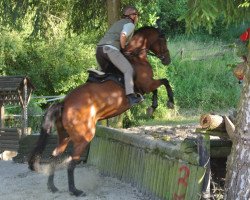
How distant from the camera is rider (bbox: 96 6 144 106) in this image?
7836 mm

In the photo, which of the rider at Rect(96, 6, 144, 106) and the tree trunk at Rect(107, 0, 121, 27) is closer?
the rider at Rect(96, 6, 144, 106)

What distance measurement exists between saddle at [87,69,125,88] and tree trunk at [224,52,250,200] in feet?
8.99

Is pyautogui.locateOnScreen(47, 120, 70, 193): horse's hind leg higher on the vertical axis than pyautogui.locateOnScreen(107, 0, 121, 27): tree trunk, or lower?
lower

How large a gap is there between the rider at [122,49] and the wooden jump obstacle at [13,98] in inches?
→ 197

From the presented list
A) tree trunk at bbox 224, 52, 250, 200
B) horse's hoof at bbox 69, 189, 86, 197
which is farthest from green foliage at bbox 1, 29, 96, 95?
tree trunk at bbox 224, 52, 250, 200

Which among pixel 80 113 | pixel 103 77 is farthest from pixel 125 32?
pixel 80 113

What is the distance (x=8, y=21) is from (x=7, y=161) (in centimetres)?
301

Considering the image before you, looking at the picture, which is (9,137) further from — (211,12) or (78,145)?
(211,12)

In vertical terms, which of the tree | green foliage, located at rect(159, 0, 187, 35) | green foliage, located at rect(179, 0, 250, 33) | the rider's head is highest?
green foliage, located at rect(159, 0, 187, 35)

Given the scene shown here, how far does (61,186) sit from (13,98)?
574 centimetres

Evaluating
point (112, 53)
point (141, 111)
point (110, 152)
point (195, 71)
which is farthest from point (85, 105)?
point (195, 71)

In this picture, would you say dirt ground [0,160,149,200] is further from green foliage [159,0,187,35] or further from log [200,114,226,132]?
green foliage [159,0,187,35]

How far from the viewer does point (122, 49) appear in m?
8.17

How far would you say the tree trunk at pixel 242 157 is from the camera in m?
5.37
